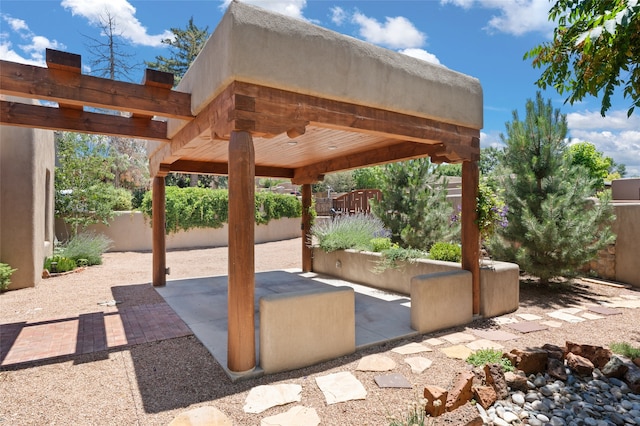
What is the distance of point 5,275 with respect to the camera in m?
6.52

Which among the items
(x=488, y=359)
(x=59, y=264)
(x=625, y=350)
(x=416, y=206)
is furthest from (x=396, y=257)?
(x=59, y=264)

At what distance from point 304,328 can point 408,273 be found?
11.4 feet

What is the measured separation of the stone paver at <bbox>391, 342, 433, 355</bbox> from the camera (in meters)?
3.88

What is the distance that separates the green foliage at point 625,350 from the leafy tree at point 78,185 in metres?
13.6

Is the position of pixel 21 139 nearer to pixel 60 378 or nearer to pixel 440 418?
pixel 60 378

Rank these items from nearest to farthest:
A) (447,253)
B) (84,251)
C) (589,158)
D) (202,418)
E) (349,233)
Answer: (202,418) → (447,253) → (349,233) → (84,251) → (589,158)

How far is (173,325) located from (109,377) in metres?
1.47

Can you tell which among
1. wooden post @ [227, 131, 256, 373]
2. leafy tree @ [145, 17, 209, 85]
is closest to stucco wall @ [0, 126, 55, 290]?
wooden post @ [227, 131, 256, 373]

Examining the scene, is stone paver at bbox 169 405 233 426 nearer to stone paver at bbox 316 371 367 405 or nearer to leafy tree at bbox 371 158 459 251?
stone paver at bbox 316 371 367 405

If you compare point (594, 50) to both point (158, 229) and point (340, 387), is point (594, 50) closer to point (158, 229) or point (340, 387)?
point (340, 387)

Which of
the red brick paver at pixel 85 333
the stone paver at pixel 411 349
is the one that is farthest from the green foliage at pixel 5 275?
the stone paver at pixel 411 349

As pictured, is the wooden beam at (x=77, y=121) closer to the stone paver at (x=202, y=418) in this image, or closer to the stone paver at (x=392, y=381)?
the stone paver at (x=202, y=418)

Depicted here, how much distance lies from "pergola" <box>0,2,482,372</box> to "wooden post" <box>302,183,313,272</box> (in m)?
3.02

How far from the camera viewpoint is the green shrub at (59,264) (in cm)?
860
